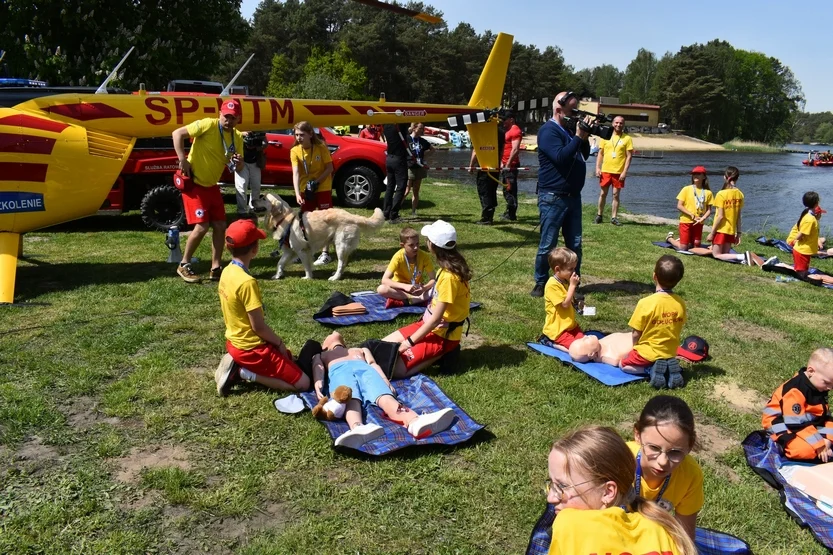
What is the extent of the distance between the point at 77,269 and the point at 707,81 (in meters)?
97.5

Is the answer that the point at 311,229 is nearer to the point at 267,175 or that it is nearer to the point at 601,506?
the point at 267,175

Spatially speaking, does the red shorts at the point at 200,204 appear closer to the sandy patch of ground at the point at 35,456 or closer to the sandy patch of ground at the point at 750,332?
the sandy patch of ground at the point at 35,456

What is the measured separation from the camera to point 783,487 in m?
3.40

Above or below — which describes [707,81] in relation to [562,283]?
above

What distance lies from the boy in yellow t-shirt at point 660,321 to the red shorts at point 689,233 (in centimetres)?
591

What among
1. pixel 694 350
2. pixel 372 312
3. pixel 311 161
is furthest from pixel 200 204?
pixel 694 350

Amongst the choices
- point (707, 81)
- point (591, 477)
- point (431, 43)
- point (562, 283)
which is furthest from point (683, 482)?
point (707, 81)

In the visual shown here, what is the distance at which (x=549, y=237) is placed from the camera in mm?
6711

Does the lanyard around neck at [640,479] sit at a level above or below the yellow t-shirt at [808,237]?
below

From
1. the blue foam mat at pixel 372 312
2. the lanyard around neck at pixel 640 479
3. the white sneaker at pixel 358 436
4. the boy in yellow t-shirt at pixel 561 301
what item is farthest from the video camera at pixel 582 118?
the lanyard around neck at pixel 640 479

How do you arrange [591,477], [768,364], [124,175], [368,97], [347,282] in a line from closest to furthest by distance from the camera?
[591,477]
[768,364]
[347,282]
[124,175]
[368,97]

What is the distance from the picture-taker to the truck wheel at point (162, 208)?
9742mm

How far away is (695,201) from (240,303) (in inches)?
340

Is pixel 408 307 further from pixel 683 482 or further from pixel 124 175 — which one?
pixel 124 175
